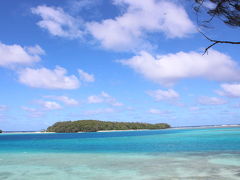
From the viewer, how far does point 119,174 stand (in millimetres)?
12812

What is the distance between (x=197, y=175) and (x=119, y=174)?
11.8 ft

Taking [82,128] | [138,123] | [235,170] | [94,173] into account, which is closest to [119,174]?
[94,173]

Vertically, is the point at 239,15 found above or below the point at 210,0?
below

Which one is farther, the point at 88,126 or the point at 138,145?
the point at 88,126

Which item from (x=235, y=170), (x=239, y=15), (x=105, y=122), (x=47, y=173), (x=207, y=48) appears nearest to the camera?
(x=207, y=48)

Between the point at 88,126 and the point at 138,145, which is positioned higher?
the point at 88,126

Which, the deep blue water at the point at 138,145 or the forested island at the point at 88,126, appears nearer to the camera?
the deep blue water at the point at 138,145

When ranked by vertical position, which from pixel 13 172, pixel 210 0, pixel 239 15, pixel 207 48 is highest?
pixel 210 0

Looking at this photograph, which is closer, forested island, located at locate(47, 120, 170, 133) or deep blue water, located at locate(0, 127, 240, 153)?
deep blue water, located at locate(0, 127, 240, 153)

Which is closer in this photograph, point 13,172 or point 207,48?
point 207,48

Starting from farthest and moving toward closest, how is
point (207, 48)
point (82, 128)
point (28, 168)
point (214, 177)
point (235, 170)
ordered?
point (82, 128) → point (28, 168) → point (235, 170) → point (214, 177) → point (207, 48)

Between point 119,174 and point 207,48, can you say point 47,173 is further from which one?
point 207,48

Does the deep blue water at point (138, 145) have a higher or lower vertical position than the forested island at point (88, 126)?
lower

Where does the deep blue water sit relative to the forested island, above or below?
below
